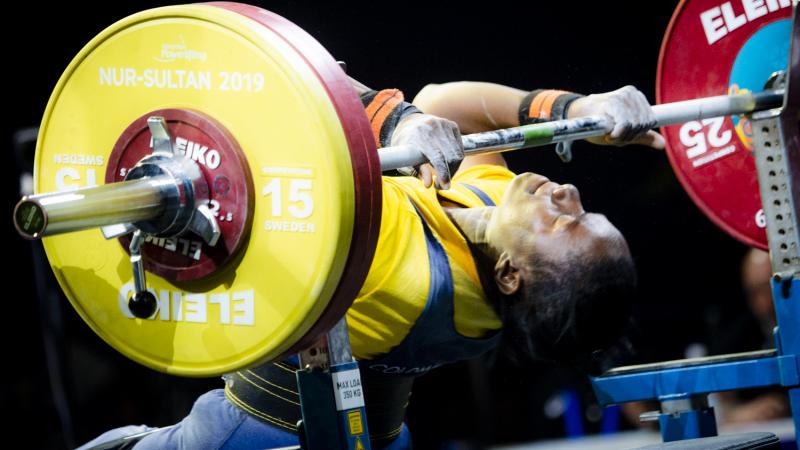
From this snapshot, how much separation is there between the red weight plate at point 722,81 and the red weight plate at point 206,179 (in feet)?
4.16

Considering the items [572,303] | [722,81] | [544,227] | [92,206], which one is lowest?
[572,303]

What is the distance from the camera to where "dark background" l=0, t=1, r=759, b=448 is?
2.42 metres

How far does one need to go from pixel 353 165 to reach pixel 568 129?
22.5 inches

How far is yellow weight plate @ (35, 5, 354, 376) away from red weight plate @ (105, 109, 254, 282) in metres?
0.01

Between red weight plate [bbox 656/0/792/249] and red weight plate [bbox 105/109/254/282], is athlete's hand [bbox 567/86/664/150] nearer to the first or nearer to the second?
red weight plate [bbox 656/0/792/249]

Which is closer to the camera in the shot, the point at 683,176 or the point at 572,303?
the point at 572,303

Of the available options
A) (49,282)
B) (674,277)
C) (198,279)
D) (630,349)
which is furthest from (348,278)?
(674,277)

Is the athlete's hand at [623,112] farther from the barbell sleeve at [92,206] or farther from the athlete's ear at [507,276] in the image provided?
the barbell sleeve at [92,206]

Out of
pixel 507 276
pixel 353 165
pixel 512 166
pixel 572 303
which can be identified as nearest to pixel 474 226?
pixel 507 276

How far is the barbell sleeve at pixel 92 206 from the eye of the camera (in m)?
1.22

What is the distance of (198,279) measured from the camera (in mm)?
1438

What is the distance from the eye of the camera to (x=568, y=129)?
1.79 metres

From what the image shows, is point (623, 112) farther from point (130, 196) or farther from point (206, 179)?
point (130, 196)

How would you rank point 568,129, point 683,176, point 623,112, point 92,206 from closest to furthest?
point 92,206, point 568,129, point 623,112, point 683,176
